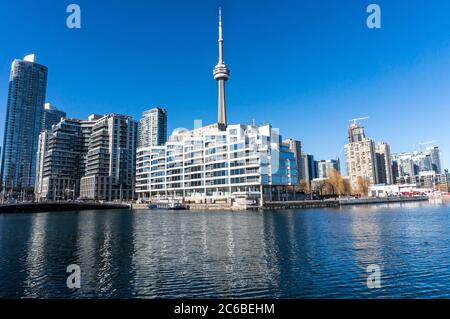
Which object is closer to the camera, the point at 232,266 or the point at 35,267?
the point at 232,266

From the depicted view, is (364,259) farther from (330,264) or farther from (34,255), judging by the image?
(34,255)

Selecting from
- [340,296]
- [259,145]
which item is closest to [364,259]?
[340,296]

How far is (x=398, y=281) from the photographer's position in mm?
33500

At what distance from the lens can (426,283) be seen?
3266 cm

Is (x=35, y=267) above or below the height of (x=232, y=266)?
above

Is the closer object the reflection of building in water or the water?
the water

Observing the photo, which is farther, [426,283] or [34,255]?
[34,255]

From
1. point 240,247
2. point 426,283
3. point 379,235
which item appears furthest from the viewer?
point 379,235

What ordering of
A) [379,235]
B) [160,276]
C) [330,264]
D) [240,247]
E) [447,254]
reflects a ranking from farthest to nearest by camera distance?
[379,235] → [240,247] → [447,254] → [330,264] → [160,276]

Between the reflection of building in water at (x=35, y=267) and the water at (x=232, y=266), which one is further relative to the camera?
the reflection of building in water at (x=35, y=267)
